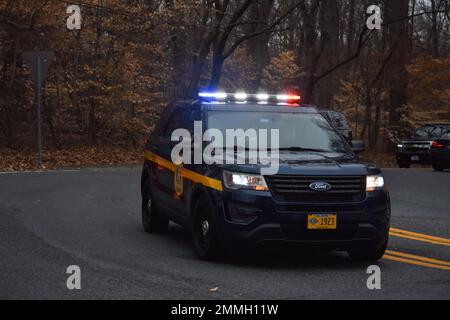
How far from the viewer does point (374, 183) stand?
8656 mm

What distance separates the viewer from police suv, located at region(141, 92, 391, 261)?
8.26 m

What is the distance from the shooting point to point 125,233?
36.2ft

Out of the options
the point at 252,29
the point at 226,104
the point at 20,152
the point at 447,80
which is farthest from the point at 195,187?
the point at 447,80

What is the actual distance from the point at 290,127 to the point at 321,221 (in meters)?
1.72

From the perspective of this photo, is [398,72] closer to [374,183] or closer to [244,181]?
[374,183]

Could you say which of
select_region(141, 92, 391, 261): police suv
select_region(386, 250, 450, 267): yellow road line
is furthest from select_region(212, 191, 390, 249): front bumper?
select_region(386, 250, 450, 267): yellow road line

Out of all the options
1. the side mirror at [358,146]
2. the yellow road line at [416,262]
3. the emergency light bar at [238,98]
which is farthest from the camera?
the emergency light bar at [238,98]

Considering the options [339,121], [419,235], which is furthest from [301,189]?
[339,121]

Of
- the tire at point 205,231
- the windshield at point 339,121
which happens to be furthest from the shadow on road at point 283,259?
the windshield at point 339,121

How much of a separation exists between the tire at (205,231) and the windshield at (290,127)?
974 millimetres

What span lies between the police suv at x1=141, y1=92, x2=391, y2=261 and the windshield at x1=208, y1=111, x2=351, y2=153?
1 cm

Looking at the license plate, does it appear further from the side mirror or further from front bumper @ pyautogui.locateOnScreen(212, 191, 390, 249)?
the side mirror

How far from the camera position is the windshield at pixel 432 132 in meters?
30.0

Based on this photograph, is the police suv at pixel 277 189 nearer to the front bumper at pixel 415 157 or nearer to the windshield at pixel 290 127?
the windshield at pixel 290 127
